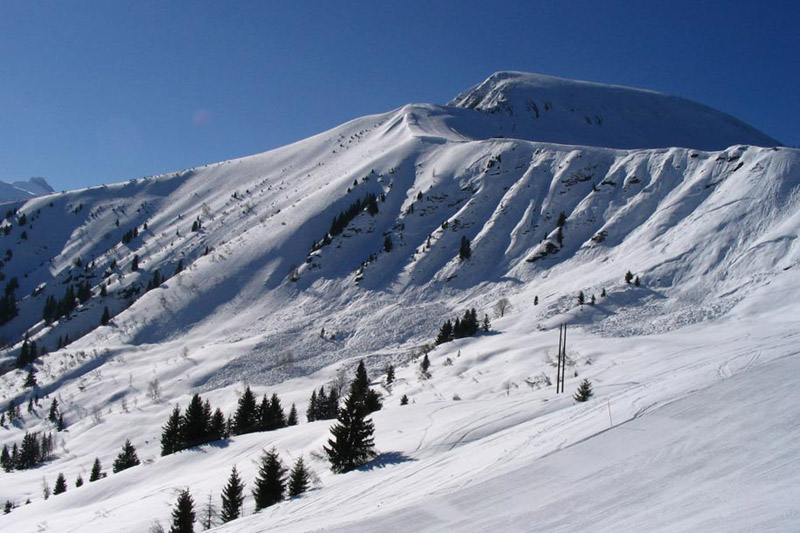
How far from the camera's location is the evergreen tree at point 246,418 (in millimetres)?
38562

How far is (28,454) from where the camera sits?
5122 cm

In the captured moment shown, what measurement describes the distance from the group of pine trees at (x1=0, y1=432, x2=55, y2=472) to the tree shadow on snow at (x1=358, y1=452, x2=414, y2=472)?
2083 inches

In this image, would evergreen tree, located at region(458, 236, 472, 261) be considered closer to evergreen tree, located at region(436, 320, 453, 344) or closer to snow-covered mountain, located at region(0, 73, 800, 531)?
snow-covered mountain, located at region(0, 73, 800, 531)

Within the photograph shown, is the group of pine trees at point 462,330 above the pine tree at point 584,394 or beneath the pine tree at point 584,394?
above

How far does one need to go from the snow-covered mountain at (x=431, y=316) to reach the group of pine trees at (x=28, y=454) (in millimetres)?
2479

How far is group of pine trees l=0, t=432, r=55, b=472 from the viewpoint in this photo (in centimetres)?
5103

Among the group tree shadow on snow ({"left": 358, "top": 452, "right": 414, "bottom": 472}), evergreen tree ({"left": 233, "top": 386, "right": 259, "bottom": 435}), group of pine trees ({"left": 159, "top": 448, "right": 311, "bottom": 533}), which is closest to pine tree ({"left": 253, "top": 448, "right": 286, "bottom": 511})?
group of pine trees ({"left": 159, "top": 448, "right": 311, "bottom": 533})

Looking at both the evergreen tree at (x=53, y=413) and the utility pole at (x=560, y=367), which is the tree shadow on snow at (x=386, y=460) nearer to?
the utility pole at (x=560, y=367)

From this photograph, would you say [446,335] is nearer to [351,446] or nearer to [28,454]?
[351,446]

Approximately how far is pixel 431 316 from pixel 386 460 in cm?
5456

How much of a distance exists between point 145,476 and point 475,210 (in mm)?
80160

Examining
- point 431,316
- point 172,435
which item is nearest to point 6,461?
point 172,435

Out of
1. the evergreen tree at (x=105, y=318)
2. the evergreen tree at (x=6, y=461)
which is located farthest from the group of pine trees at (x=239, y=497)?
the evergreen tree at (x=105, y=318)

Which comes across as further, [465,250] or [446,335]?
[465,250]
